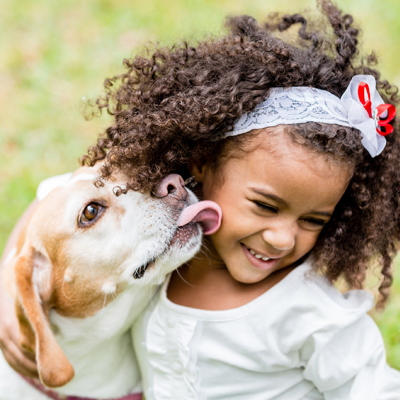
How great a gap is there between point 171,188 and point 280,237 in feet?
1.64

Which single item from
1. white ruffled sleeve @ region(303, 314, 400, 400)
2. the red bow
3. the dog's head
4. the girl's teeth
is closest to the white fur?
the dog's head

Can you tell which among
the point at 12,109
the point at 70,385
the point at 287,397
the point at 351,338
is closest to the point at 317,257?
the point at 351,338

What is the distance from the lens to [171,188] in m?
2.25

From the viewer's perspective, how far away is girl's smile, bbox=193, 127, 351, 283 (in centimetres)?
202

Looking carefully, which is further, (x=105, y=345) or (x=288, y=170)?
(x=105, y=345)

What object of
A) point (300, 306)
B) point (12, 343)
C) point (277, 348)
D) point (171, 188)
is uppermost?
point (171, 188)

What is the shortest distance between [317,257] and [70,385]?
1.35m

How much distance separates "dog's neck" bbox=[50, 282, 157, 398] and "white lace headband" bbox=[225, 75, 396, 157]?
2.87 ft

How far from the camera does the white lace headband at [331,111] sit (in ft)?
6.75

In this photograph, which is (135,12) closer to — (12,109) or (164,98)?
(12,109)

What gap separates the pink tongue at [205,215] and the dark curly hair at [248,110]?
18 centimetres

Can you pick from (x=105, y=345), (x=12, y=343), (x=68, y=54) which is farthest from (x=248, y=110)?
(x=68, y=54)

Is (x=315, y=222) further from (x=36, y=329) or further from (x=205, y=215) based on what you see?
(x=36, y=329)

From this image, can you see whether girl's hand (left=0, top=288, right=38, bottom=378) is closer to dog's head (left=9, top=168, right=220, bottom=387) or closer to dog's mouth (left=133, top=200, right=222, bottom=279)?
dog's head (left=9, top=168, right=220, bottom=387)
